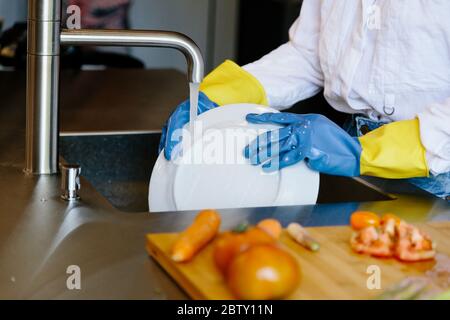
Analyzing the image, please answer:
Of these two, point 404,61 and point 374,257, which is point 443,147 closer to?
point 404,61

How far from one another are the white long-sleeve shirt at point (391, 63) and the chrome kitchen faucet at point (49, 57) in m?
0.42

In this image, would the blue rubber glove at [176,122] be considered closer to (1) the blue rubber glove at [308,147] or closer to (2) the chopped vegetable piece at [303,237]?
(1) the blue rubber glove at [308,147]

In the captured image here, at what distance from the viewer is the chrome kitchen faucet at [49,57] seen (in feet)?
4.19

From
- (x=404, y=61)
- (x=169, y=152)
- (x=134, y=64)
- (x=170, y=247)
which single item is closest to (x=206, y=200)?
(x=169, y=152)

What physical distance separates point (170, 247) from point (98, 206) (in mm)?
274

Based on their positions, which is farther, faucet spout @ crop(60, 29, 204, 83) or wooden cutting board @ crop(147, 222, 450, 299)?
faucet spout @ crop(60, 29, 204, 83)

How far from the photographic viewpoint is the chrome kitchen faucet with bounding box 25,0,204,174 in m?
1.28

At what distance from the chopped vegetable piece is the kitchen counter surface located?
0.12 metres

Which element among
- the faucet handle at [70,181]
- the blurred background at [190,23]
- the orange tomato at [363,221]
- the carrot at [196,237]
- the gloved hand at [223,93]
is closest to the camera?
the carrot at [196,237]

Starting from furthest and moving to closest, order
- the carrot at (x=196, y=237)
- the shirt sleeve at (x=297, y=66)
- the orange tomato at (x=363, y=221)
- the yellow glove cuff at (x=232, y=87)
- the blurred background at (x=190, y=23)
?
1. the blurred background at (x=190, y=23)
2. the shirt sleeve at (x=297, y=66)
3. the yellow glove cuff at (x=232, y=87)
4. the orange tomato at (x=363, y=221)
5. the carrot at (x=196, y=237)

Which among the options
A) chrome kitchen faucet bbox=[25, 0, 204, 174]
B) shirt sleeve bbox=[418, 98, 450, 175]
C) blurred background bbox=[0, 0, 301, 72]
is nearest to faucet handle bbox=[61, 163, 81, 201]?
chrome kitchen faucet bbox=[25, 0, 204, 174]

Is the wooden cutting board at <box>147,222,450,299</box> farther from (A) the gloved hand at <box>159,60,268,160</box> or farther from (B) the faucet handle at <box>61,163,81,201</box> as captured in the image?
(A) the gloved hand at <box>159,60,268,160</box>

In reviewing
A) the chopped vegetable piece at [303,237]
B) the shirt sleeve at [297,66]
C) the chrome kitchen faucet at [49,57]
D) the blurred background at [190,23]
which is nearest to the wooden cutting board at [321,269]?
the chopped vegetable piece at [303,237]

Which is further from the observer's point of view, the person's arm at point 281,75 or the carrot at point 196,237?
the person's arm at point 281,75
